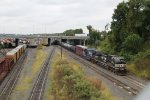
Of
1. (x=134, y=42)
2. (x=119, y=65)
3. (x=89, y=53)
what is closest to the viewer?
(x=119, y=65)

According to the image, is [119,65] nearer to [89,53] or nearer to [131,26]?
[131,26]

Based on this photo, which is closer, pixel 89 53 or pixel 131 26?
pixel 131 26

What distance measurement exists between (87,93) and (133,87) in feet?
59.6


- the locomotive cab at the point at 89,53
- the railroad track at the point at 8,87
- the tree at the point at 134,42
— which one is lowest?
the railroad track at the point at 8,87

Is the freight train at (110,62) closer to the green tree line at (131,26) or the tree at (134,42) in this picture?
the green tree line at (131,26)

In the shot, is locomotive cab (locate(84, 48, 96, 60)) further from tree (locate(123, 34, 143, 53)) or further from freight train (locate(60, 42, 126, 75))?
tree (locate(123, 34, 143, 53))

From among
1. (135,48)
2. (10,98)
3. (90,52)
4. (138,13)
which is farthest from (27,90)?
(90,52)

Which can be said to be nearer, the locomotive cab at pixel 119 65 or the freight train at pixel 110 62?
the locomotive cab at pixel 119 65

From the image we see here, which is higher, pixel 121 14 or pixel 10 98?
pixel 121 14

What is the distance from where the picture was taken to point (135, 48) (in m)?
64.5

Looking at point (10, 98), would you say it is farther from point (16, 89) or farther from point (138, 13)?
point (138, 13)

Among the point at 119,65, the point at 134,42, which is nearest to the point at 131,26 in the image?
the point at 134,42

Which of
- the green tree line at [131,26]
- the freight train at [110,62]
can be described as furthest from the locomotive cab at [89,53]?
the green tree line at [131,26]

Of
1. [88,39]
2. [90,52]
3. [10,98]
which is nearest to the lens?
[10,98]
